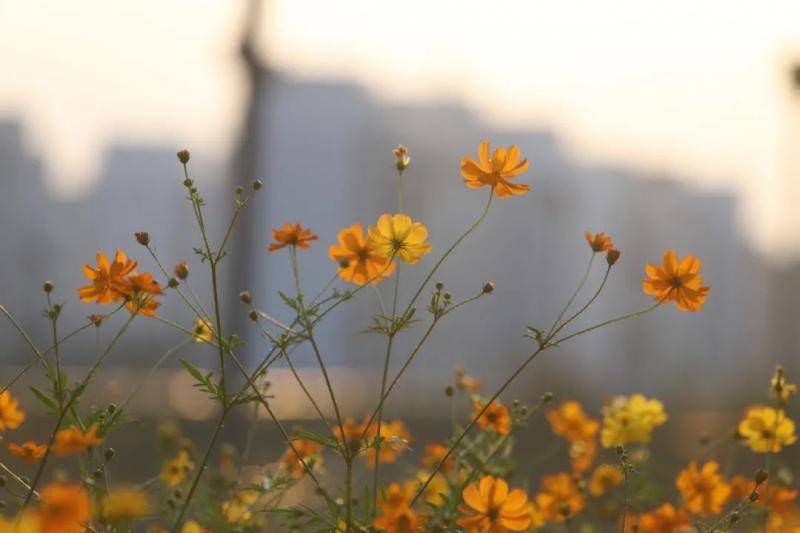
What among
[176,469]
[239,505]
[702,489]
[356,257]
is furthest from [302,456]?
[702,489]

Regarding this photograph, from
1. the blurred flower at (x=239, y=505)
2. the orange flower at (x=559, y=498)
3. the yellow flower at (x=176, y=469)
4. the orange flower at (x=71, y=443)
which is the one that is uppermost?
the orange flower at (x=71, y=443)

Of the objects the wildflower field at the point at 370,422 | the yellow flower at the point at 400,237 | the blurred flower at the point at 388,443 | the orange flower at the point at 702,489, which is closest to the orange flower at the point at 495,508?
the wildflower field at the point at 370,422

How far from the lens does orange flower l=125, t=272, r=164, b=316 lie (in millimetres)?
1370

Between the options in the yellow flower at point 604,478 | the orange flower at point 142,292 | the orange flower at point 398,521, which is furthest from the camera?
the yellow flower at point 604,478

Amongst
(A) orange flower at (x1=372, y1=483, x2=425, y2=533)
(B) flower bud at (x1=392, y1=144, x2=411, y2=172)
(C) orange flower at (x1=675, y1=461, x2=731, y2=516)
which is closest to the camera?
(A) orange flower at (x1=372, y1=483, x2=425, y2=533)

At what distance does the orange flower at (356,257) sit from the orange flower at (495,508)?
31cm

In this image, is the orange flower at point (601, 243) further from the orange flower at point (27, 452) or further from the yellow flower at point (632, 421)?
the orange flower at point (27, 452)

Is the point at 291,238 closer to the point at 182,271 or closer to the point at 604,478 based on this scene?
the point at 182,271

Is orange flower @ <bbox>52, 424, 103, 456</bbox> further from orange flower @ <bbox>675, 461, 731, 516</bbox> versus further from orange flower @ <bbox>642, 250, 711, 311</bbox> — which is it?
orange flower @ <bbox>675, 461, 731, 516</bbox>

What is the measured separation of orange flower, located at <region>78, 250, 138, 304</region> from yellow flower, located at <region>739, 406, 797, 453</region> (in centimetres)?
97

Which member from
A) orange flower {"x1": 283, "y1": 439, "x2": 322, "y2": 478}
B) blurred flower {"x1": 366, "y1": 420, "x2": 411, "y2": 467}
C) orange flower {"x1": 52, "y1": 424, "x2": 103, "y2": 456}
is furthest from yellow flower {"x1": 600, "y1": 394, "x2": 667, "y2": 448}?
orange flower {"x1": 52, "y1": 424, "x2": 103, "y2": 456}

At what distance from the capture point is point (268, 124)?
492 centimetres

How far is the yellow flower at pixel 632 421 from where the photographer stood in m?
1.98

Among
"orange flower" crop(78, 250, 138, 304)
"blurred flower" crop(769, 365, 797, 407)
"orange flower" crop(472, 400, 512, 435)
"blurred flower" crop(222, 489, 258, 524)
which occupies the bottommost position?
"blurred flower" crop(222, 489, 258, 524)
